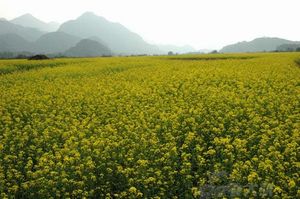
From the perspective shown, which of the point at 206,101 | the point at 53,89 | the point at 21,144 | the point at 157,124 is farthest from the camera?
the point at 53,89

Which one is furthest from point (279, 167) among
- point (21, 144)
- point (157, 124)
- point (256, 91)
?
point (256, 91)

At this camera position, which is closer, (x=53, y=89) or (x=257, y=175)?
(x=257, y=175)

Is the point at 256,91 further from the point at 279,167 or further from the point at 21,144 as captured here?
the point at 21,144

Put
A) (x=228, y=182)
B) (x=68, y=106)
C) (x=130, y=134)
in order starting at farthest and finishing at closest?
(x=68, y=106) → (x=130, y=134) → (x=228, y=182)

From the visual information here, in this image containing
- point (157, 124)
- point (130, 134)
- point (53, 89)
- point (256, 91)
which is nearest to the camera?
point (130, 134)

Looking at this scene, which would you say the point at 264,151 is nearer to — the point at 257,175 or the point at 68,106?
the point at 257,175

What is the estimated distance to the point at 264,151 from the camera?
38.2ft

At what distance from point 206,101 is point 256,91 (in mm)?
4348

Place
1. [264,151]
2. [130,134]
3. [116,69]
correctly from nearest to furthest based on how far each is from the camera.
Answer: [264,151]
[130,134]
[116,69]

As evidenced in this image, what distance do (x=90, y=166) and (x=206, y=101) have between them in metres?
9.55

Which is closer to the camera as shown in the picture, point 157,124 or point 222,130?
point 222,130

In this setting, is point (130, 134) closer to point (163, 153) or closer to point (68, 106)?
point (163, 153)

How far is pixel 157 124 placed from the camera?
16047 millimetres

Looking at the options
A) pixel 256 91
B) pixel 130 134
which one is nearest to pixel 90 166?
pixel 130 134
